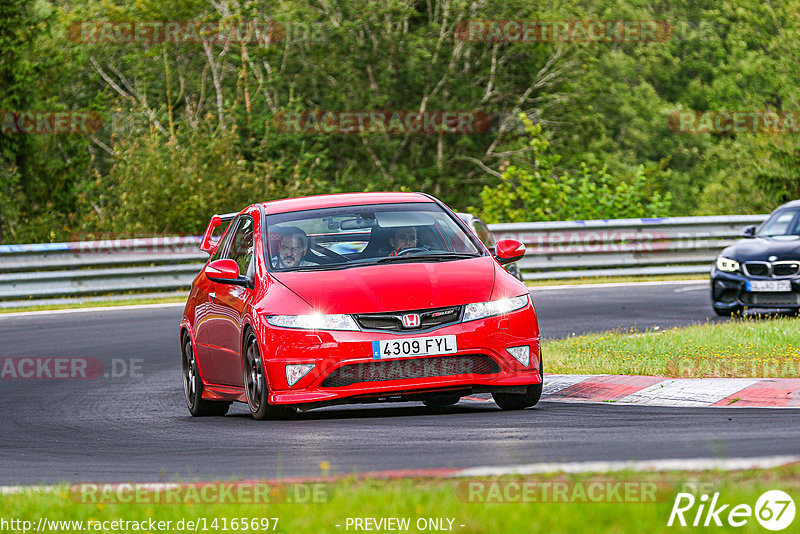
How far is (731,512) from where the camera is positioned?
5008 mm

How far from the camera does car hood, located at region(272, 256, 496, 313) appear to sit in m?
9.02

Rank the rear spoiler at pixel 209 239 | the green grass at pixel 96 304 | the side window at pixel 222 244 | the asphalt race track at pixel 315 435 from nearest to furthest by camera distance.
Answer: the asphalt race track at pixel 315 435, the side window at pixel 222 244, the rear spoiler at pixel 209 239, the green grass at pixel 96 304

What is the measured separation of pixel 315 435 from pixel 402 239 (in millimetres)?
2029

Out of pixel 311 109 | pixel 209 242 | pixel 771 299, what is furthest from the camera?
pixel 311 109

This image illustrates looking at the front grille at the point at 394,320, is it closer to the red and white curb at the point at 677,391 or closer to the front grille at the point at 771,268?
the red and white curb at the point at 677,391

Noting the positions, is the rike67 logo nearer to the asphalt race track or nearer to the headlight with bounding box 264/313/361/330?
the asphalt race track

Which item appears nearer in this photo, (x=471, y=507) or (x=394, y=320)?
(x=471, y=507)

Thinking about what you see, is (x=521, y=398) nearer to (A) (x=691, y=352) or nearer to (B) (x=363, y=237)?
(B) (x=363, y=237)

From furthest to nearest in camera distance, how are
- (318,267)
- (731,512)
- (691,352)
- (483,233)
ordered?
(483,233), (691,352), (318,267), (731,512)

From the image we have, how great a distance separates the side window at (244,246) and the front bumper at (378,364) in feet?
3.55

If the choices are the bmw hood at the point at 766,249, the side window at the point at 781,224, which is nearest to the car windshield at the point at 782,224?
the side window at the point at 781,224

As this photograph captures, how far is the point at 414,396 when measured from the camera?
9.18 metres

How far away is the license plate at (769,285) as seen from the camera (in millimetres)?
16891

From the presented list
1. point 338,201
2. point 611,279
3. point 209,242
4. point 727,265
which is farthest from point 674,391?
point 611,279
